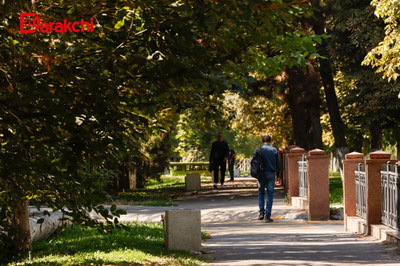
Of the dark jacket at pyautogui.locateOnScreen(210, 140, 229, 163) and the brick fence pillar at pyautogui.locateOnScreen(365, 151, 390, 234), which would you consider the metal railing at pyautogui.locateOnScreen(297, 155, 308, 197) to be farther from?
the dark jacket at pyautogui.locateOnScreen(210, 140, 229, 163)

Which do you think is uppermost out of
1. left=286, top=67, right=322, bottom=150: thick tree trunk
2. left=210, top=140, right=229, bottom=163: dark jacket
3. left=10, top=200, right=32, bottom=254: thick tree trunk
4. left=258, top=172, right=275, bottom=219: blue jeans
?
left=286, top=67, right=322, bottom=150: thick tree trunk

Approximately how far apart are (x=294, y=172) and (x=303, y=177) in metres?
1.50

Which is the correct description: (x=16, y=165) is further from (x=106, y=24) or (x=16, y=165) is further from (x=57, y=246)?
(x=57, y=246)

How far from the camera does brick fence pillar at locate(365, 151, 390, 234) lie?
40.4 feet

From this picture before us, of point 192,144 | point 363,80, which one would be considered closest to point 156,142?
point 363,80

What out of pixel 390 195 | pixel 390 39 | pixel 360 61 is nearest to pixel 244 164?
pixel 360 61

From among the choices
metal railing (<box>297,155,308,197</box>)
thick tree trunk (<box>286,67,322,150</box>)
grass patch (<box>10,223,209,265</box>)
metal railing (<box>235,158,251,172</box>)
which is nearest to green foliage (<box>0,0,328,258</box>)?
grass patch (<box>10,223,209,265</box>)

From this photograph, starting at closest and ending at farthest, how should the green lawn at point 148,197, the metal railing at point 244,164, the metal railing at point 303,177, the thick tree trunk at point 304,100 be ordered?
the metal railing at point 303,177
the green lawn at point 148,197
the thick tree trunk at point 304,100
the metal railing at point 244,164

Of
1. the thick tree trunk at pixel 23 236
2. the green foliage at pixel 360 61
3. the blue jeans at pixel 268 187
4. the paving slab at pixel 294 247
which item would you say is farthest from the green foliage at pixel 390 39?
the thick tree trunk at pixel 23 236

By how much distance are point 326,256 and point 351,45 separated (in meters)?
19.6

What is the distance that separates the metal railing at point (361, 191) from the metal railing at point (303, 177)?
4.78m

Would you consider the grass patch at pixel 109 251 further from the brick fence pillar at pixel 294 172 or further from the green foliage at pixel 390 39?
the green foliage at pixel 390 39

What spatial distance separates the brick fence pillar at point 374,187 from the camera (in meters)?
12.3

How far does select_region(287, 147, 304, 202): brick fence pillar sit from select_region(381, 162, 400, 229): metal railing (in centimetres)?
819
